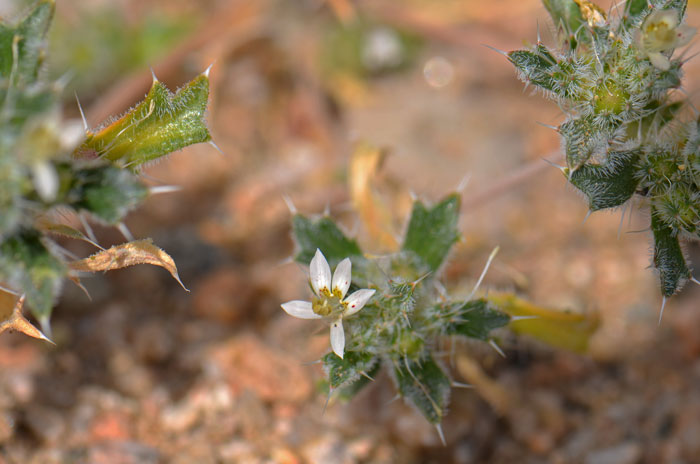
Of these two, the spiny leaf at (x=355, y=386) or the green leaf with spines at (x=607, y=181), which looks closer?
the green leaf with spines at (x=607, y=181)

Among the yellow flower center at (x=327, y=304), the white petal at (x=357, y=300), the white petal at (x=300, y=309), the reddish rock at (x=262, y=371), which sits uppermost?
the white petal at (x=357, y=300)

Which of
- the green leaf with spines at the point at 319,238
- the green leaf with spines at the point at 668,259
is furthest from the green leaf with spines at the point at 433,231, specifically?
the green leaf with spines at the point at 668,259

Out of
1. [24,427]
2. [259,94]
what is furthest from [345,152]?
[24,427]

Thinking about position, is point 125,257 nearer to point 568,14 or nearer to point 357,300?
point 357,300

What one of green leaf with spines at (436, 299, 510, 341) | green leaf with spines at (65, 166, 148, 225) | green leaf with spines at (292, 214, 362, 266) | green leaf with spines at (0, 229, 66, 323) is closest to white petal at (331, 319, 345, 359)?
green leaf with spines at (436, 299, 510, 341)

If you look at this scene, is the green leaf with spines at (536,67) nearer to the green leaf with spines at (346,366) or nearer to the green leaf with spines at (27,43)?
the green leaf with spines at (346,366)

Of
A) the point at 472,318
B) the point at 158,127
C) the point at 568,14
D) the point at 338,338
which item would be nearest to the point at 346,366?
the point at 338,338
